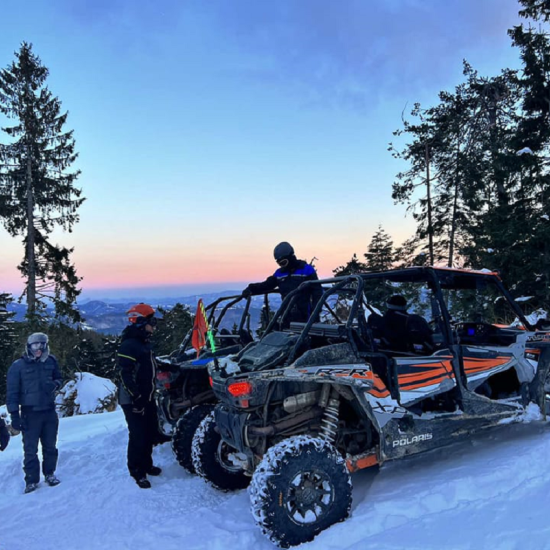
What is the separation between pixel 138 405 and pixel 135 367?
16.4 inches

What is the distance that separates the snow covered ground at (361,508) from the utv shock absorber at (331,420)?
2.05 ft

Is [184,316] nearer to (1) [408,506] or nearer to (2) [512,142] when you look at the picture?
(2) [512,142]

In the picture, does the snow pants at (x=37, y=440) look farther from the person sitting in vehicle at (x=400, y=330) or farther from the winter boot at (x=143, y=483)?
the person sitting in vehicle at (x=400, y=330)

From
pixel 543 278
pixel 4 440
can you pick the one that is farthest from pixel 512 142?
pixel 4 440

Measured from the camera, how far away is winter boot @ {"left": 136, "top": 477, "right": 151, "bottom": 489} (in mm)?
4941

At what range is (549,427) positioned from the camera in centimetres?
540

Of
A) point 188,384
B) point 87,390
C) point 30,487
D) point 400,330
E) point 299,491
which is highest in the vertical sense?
point 400,330

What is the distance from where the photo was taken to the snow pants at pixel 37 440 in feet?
17.2

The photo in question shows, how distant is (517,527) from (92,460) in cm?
486

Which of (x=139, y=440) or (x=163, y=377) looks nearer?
(x=139, y=440)

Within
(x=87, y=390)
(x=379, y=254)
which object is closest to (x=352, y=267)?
(x=379, y=254)

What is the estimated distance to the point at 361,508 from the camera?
3787 mm

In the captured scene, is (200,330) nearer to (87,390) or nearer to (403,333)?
(403,333)

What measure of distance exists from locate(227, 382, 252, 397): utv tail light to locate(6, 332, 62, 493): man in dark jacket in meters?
3.00
